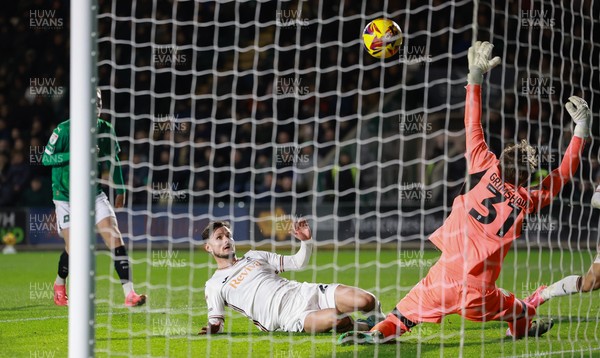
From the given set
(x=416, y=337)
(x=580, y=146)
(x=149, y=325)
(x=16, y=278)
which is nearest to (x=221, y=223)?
(x=149, y=325)

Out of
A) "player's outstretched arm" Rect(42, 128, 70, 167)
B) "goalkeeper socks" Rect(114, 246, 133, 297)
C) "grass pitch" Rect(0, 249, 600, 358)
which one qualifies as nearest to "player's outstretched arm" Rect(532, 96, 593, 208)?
"grass pitch" Rect(0, 249, 600, 358)

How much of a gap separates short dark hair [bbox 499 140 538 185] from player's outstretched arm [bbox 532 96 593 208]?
0.40ft

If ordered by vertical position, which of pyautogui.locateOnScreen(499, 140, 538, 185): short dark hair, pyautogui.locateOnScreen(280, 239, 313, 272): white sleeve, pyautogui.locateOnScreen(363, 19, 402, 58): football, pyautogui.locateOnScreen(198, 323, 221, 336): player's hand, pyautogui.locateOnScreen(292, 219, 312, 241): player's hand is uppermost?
pyautogui.locateOnScreen(363, 19, 402, 58): football

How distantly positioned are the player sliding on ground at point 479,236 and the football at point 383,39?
4.28ft

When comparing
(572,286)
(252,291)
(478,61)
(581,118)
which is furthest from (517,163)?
→ (252,291)

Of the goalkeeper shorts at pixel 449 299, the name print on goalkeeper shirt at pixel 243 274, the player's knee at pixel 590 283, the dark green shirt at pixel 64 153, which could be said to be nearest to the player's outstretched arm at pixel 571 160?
the goalkeeper shorts at pixel 449 299

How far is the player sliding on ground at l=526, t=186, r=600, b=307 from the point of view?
6.43 metres

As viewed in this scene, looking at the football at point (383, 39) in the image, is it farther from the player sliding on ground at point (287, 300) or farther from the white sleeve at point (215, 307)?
the white sleeve at point (215, 307)

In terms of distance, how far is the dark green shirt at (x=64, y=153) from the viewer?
22.9 feet

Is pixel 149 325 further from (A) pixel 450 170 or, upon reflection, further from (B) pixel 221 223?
(A) pixel 450 170

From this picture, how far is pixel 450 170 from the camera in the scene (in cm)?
1353

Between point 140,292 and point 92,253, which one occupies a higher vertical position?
point 92,253

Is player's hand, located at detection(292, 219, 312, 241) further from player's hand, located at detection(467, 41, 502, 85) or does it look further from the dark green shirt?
the dark green shirt

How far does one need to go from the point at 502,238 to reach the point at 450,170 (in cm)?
806
